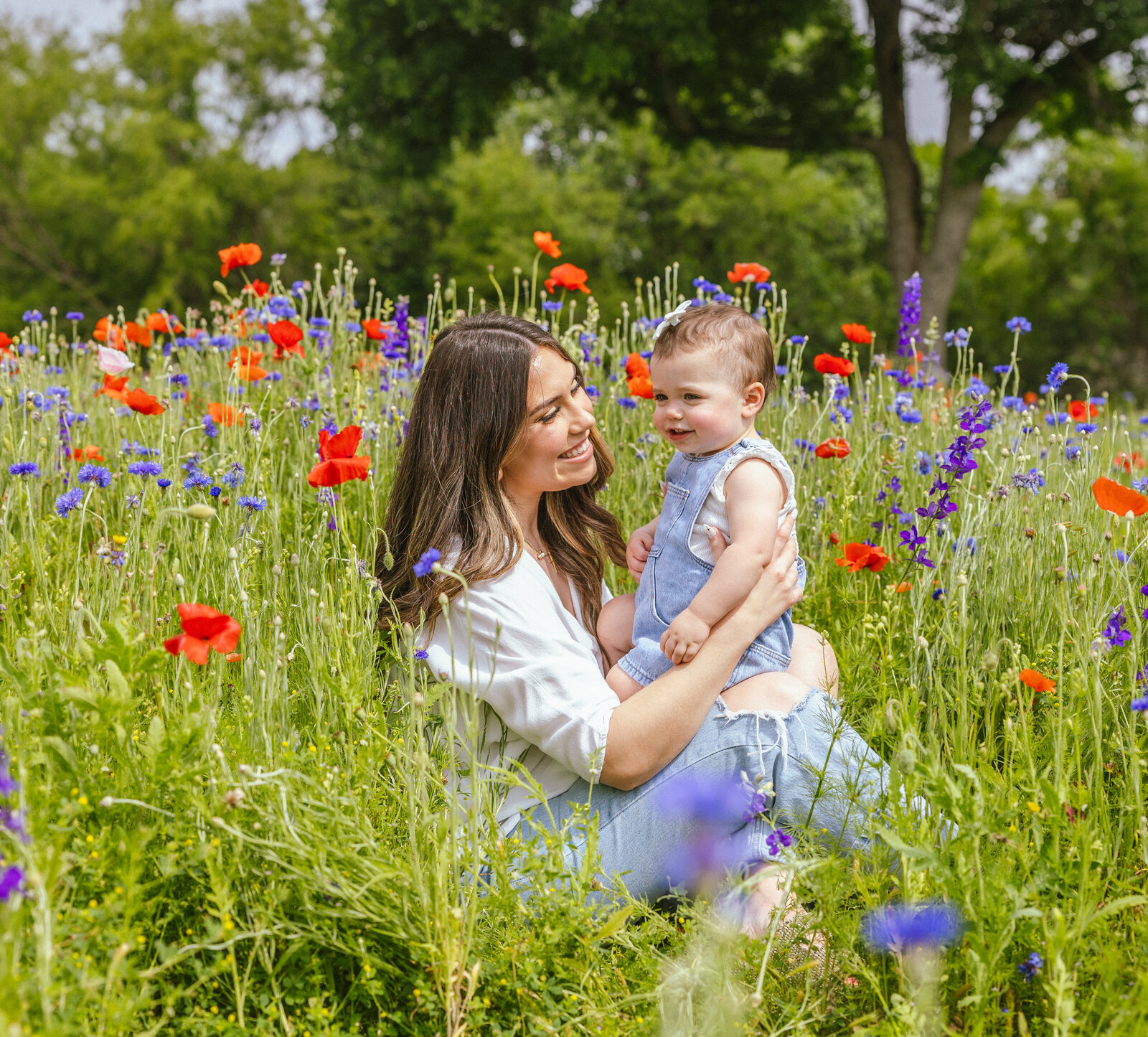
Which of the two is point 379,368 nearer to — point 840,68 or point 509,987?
point 509,987

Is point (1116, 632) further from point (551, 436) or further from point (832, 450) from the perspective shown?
point (551, 436)

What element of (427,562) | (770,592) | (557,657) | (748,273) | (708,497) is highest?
(748,273)

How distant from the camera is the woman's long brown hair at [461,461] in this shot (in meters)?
2.19

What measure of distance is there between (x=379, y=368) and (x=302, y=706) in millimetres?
1743

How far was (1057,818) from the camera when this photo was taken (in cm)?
160

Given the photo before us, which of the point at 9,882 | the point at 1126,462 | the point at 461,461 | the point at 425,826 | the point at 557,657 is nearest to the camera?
the point at 9,882

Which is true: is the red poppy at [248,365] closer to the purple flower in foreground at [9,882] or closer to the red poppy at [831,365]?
the purple flower in foreground at [9,882]

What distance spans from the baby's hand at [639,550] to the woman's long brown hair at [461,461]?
0.40 metres

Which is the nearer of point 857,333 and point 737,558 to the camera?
point 737,558

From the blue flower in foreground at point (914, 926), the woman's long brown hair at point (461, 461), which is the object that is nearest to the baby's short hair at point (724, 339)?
the woman's long brown hair at point (461, 461)

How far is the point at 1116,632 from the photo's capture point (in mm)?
2025

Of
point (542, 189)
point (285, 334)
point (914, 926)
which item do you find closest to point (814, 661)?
point (914, 926)

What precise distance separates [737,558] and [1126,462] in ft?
5.06

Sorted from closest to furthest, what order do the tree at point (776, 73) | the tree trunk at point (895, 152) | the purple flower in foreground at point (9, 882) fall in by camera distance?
the purple flower in foreground at point (9, 882) < the tree at point (776, 73) < the tree trunk at point (895, 152)
